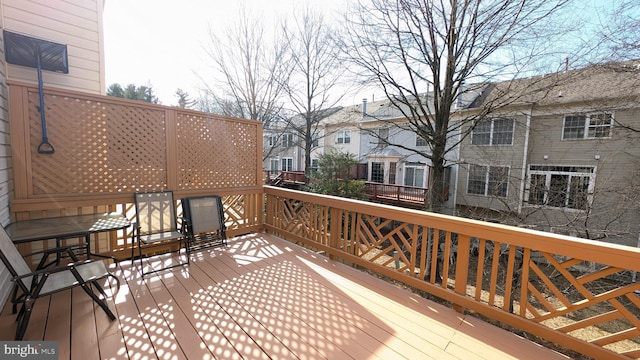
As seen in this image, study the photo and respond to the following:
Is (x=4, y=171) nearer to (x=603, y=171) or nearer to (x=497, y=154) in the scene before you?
(x=497, y=154)

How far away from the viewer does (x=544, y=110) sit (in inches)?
389

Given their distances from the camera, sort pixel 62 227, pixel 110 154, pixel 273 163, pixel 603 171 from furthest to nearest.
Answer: pixel 273 163 → pixel 603 171 → pixel 110 154 → pixel 62 227

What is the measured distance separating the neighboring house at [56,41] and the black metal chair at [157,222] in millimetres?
1131

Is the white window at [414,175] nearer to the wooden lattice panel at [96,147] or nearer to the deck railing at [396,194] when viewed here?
the deck railing at [396,194]

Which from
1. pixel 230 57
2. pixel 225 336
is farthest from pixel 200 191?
pixel 230 57

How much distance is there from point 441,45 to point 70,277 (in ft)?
25.0

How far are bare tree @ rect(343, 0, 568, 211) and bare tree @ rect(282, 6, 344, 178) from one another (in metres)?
3.42

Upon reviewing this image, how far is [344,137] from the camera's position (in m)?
17.0

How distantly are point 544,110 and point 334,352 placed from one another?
12326 mm

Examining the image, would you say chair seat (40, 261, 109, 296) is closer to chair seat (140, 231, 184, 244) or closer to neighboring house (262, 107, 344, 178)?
chair seat (140, 231, 184, 244)

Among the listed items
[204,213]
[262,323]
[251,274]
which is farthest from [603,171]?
[204,213]

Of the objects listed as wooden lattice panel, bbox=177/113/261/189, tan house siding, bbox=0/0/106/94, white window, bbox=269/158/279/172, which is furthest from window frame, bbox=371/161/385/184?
tan house siding, bbox=0/0/106/94

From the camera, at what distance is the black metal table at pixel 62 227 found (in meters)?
2.32

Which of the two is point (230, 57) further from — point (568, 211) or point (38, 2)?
point (568, 211)
